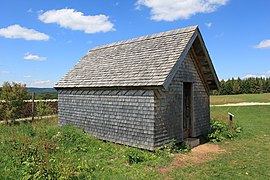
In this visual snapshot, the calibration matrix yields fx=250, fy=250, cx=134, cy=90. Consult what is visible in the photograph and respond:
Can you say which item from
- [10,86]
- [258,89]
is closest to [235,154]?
[10,86]

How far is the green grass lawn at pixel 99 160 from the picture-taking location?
7.18 m

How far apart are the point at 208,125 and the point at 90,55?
28.0ft

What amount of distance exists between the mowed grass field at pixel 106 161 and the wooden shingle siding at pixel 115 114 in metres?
0.56

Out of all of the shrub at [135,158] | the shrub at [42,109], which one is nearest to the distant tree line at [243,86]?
the shrub at [42,109]

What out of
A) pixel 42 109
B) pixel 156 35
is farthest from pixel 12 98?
pixel 156 35

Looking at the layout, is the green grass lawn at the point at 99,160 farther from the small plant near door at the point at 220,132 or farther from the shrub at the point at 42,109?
the shrub at the point at 42,109

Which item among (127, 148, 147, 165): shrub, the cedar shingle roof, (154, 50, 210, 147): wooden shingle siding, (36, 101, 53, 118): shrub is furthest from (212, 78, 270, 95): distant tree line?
(127, 148, 147, 165): shrub

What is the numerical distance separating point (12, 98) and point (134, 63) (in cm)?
1156

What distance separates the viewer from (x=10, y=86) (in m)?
18.7

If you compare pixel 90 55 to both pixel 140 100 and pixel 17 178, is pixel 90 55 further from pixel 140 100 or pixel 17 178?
pixel 17 178

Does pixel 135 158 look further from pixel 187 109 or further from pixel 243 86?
pixel 243 86

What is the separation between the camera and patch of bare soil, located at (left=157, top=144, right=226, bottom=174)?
28.3 ft

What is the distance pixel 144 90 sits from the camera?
33.2 ft

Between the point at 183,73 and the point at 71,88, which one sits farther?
the point at 71,88
